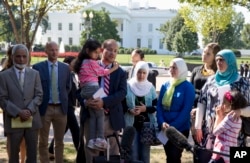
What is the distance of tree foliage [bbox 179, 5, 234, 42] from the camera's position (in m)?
41.2

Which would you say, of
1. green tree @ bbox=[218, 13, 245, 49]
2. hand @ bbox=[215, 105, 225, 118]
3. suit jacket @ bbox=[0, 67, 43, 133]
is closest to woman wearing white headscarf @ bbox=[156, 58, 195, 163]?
hand @ bbox=[215, 105, 225, 118]

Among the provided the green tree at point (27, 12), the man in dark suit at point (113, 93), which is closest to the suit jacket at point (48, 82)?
the man in dark suit at point (113, 93)

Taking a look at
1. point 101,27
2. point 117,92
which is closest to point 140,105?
point 117,92

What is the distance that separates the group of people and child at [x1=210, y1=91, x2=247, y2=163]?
1cm

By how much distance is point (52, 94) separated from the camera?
625cm

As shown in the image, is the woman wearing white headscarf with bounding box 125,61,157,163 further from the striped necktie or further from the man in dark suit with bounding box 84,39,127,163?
the striped necktie

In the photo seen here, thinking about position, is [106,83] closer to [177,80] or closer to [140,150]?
[177,80]

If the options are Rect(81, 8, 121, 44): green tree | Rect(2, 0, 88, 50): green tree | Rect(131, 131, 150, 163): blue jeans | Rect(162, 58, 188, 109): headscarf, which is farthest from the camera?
Rect(81, 8, 121, 44): green tree

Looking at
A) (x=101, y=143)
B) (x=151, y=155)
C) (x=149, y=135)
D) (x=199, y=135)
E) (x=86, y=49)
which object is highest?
(x=86, y=49)

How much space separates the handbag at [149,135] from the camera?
19.4 feet

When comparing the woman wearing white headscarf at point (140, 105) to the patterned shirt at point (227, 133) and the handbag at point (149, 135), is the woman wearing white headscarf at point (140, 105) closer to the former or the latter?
the handbag at point (149, 135)

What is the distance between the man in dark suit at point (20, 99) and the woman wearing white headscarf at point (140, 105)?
1.25 metres

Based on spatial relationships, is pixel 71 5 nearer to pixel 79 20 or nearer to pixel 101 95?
pixel 101 95

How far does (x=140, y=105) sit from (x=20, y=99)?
5.40 ft
